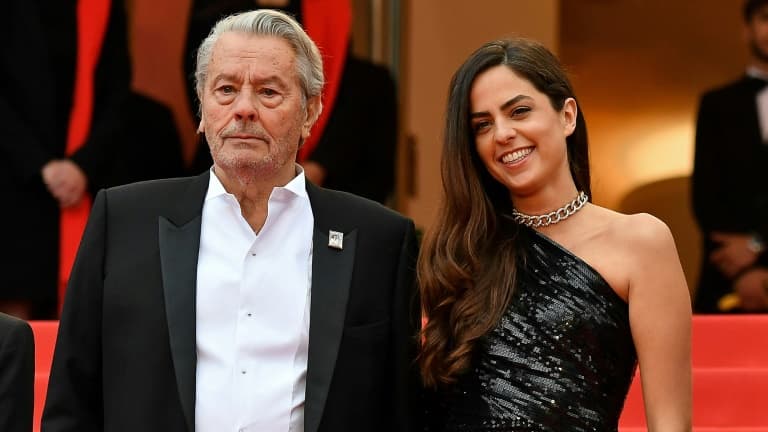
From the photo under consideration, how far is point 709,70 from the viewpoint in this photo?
662 cm

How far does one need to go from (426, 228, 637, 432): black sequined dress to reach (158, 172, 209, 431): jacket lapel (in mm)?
572

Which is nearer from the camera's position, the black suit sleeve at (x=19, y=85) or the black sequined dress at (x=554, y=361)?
the black sequined dress at (x=554, y=361)

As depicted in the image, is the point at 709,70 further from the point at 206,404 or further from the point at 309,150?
the point at 206,404

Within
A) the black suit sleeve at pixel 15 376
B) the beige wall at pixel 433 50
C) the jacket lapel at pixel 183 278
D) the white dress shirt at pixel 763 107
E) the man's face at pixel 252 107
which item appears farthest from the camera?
the beige wall at pixel 433 50

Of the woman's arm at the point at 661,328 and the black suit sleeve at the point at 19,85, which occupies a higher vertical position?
the black suit sleeve at the point at 19,85

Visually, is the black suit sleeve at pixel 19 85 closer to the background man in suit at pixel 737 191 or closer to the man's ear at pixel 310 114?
the man's ear at pixel 310 114

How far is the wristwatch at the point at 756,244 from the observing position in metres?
6.23

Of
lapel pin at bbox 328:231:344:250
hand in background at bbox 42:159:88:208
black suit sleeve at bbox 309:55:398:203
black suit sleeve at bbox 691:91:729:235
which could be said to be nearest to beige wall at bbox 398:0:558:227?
black suit sleeve at bbox 309:55:398:203

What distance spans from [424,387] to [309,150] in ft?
7.54

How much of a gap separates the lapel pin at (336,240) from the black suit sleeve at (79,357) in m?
0.48

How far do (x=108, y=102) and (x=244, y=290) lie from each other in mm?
Result: 2354

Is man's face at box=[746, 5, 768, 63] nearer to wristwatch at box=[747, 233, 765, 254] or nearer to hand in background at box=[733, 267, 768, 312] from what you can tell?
wristwatch at box=[747, 233, 765, 254]

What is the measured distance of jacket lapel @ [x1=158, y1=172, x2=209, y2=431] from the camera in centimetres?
321

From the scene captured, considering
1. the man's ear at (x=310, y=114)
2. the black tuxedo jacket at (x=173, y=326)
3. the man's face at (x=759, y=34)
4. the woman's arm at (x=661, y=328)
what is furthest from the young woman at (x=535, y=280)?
the man's face at (x=759, y=34)
